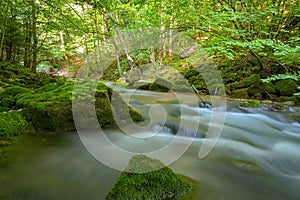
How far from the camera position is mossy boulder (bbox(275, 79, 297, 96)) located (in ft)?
26.5

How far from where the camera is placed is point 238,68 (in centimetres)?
1078

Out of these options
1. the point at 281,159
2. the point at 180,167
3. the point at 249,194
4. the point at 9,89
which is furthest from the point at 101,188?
the point at 9,89

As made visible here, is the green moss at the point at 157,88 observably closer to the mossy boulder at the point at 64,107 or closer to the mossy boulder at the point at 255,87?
the mossy boulder at the point at 255,87

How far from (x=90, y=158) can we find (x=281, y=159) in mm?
2941

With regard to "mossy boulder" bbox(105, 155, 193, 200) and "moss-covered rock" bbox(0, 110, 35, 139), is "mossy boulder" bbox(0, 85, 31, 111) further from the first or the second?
"mossy boulder" bbox(105, 155, 193, 200)

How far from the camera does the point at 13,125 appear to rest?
3.50m

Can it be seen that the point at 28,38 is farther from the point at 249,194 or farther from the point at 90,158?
the point at 249,194

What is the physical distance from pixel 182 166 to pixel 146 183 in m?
0.98

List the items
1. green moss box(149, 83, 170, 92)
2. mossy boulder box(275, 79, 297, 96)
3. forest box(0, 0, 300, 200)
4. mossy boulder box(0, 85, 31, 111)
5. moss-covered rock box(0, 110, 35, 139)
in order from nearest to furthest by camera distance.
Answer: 1. forest box(0, 0, 300, 200)
2. moss-covered rock box(0, 110, 35, 139)
3. mossy boulder box(0, 85, 31, 111)
4. mossy boulder box(275, 79, 297, 96)
5. green moss box(149, 83, 170, 92)

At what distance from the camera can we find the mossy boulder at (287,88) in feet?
26.5

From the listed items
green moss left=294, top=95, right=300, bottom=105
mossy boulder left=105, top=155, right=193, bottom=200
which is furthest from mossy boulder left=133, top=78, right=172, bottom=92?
mossy boulder left=105, top=155, right=193, bottom=200

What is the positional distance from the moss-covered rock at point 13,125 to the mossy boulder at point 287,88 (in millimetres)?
8717

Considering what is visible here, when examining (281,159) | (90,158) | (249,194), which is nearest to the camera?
(249,194)

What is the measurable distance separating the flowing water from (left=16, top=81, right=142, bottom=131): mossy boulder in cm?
28
